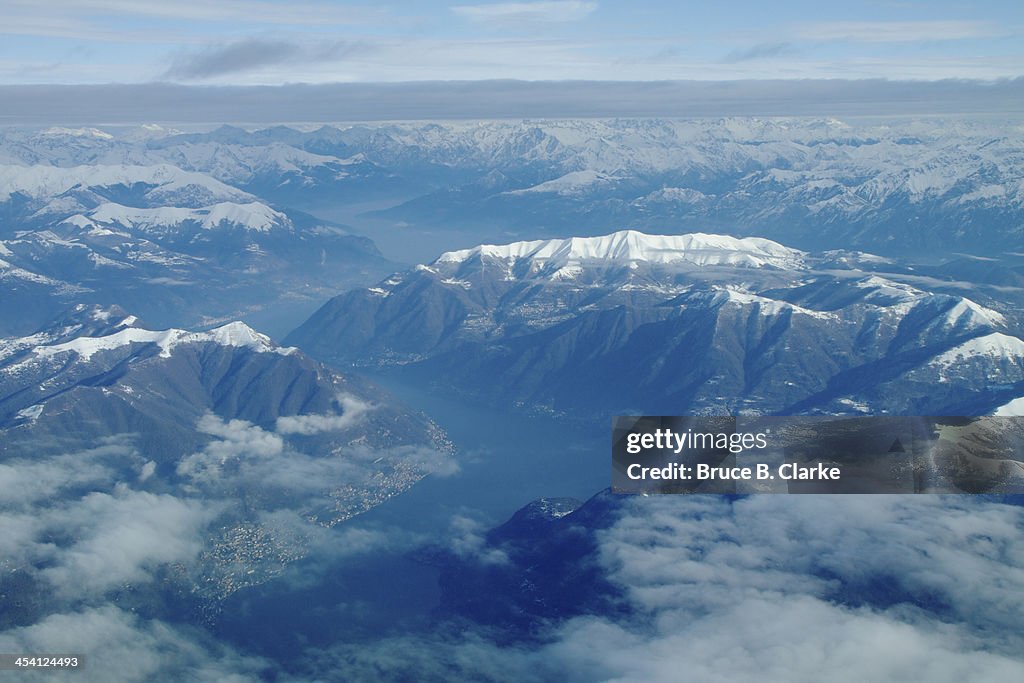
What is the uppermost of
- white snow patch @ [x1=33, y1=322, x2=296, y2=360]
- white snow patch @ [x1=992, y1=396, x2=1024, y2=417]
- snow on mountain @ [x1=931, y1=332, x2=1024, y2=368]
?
white snow patch @ [x1=33, y1=322, x2=296, y2=360]

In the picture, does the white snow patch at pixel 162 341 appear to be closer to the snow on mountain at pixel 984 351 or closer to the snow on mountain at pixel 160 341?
the snow on mountain at pixel 160 341

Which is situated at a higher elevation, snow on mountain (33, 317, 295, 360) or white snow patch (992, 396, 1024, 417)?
snow on mountain (33, 317, 295, 360)

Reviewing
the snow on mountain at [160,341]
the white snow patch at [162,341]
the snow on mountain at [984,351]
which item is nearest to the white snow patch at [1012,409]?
the snow on mountain at [984,351]

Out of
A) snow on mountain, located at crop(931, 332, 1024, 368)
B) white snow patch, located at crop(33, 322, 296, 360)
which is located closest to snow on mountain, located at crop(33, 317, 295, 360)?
white snow patch, located at crop(33, 322, 296, 360)

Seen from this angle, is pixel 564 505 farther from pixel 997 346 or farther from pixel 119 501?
pixel 997 346

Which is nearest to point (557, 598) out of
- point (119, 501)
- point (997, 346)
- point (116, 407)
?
point (119, 501)

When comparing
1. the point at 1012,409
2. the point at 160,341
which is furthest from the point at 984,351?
the point at 160,341

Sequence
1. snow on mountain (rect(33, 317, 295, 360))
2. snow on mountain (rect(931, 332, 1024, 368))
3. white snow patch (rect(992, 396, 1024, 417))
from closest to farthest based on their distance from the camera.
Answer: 1. white snow patch (rect(992, 396, 1024, 417))
2. snow on mountain (rect(33, 317, 295, 360))
3. snow on mountain (rect(931, 332, 1024, 368))

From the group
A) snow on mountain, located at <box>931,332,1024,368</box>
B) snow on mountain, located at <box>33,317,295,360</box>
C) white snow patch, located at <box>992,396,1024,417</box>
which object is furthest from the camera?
snow on mountain, located at <box>931,332,1024,368</box>

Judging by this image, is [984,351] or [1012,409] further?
[984,351]

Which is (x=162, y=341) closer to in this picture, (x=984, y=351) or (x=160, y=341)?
(x=160, y=341)

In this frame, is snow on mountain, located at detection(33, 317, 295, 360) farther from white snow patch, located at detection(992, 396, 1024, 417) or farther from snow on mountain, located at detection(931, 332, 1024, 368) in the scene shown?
snow on mountain, located at detection(931, 332, 1024, 368)
